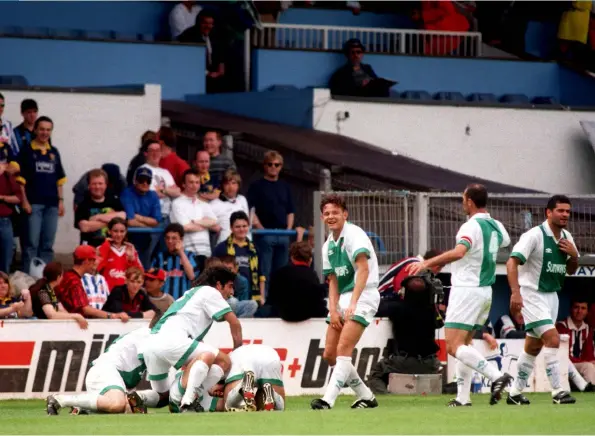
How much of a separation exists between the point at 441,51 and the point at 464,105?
3156 mm

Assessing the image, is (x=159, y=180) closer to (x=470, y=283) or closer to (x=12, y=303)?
(x=12, y=303)

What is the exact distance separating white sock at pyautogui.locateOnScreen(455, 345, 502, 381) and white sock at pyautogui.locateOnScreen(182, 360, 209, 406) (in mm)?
2370

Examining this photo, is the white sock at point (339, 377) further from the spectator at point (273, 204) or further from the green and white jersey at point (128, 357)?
the spectator at point (273, 204)

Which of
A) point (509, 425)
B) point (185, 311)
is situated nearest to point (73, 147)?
point (185, 311)

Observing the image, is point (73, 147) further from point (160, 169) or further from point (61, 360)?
point (61, 360)

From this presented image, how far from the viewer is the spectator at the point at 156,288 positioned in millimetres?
16688

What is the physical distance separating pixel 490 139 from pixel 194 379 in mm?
12525

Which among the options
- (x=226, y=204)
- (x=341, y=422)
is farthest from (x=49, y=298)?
(x=341, y=422)

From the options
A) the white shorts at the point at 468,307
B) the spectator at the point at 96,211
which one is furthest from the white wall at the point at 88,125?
the white shorts at the point at 468,307

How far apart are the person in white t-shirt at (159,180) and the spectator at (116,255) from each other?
1479mm

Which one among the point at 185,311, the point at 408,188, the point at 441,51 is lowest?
the point at 185,311

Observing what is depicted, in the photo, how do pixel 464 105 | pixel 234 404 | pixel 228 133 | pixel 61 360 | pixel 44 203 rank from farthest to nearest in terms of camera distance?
pixel 464 105 < pixel 228 133 < pixel 44 203 < pixel 61 360 < pixel 234 404

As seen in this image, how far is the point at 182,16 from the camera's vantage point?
81.8ft

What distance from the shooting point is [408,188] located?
20297mm
